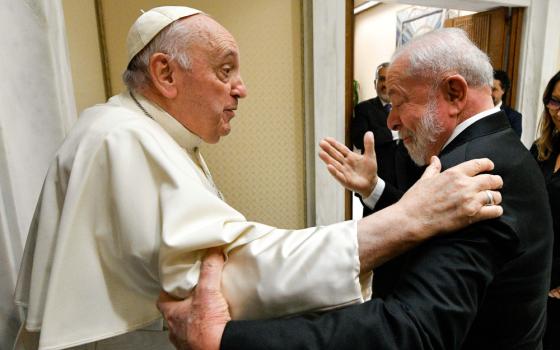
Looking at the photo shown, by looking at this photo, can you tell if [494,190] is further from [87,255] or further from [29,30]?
[29,30]

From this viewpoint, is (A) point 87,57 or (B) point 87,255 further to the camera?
(A) point 87,57

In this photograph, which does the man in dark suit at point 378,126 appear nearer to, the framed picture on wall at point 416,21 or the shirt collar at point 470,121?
the shirt collar at point 470,121

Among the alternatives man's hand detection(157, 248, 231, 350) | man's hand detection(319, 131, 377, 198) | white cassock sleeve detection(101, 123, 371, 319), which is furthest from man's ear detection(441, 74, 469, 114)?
man's hand detection(157, 248, 231, 350)

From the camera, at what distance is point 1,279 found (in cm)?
112

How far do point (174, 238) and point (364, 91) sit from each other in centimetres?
767

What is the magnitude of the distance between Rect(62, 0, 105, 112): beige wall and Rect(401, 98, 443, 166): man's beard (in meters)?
1.57

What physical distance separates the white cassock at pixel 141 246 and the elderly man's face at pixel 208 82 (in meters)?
0.19

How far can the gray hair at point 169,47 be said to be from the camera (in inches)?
42.2

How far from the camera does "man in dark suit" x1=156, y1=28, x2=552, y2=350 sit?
28.4 inches

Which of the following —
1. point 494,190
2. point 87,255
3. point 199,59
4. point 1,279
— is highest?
point 199,59

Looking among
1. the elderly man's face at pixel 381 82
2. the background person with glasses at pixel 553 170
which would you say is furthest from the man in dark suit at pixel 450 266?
the elderly man's face at pixel 381 82

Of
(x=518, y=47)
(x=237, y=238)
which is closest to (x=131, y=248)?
(x=237, y=238)

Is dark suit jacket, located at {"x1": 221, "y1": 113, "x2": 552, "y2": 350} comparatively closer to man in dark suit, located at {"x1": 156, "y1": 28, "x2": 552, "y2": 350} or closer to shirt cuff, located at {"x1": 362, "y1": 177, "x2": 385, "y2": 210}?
man in dark suit, located at {"x1": 156, "y1": 28, "x2": 552, "y2": 350}

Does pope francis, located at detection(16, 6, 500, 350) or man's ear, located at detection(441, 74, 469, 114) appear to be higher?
man's ear, located at detection(441, 74, 469, 114)
